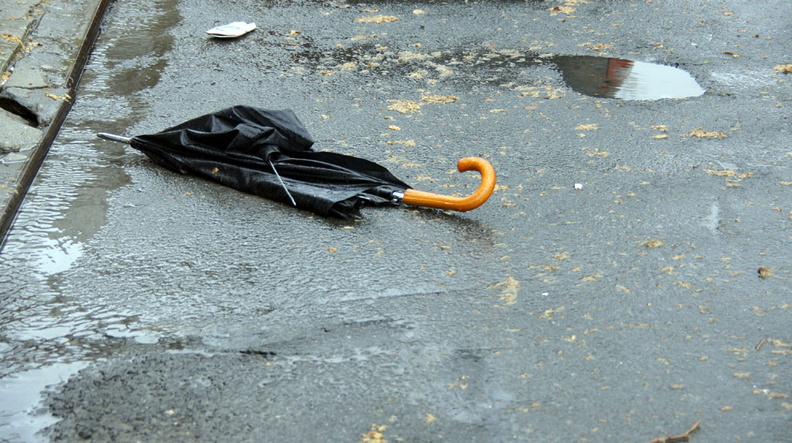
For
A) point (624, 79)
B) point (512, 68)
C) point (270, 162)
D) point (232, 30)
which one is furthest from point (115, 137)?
point (624, 79)

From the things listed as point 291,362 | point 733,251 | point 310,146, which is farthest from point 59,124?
point 733,251

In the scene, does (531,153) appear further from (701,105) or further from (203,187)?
(203,187)

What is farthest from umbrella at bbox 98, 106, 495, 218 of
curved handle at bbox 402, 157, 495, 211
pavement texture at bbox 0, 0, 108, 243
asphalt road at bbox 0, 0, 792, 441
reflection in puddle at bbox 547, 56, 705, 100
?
reflection in puddle at bbox 547, 56, 705, 100

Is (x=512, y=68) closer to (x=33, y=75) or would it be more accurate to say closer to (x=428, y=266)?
(x=428, y=266)

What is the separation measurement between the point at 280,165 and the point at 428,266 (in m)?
1.15

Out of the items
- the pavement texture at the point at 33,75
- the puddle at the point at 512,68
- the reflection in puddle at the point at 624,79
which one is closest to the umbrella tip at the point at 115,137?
the pavement texture at the point at 33,75

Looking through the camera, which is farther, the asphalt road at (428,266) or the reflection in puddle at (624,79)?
the reflection in puddle at (624,79)

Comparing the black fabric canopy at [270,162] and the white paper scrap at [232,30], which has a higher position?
the white paper scrap at [232,30]

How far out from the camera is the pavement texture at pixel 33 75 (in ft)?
14.1

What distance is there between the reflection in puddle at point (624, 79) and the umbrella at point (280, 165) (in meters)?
2.03

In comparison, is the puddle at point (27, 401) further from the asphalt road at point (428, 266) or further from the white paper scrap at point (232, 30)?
the white paper scrap at point (232, 30)

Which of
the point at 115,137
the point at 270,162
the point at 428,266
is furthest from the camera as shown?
the point at 115,137

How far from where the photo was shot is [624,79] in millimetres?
5637

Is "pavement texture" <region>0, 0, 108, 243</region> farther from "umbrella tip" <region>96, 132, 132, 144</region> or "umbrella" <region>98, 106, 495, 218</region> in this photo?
"umbrella" <region>98, 106, 495, 218</region>
